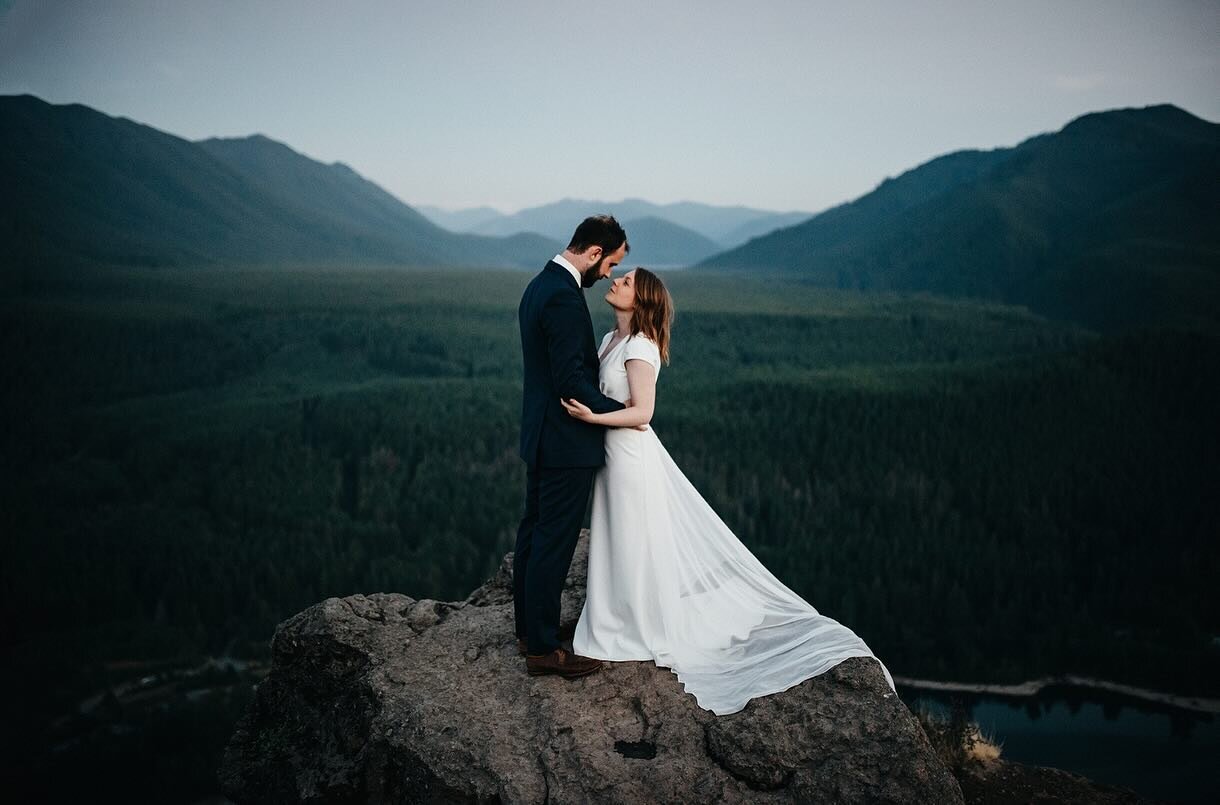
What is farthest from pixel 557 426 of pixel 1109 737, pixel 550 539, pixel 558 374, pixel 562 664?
pixel 1109 737

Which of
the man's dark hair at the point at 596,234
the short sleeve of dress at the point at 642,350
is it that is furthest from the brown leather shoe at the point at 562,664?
the man's dark hair at the point at 596,234

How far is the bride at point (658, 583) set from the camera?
732cm

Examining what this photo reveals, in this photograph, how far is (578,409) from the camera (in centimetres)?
699

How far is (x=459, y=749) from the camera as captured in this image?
7.03 meters

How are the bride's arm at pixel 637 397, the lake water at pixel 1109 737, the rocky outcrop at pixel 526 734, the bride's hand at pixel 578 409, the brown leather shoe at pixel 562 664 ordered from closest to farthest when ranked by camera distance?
the rocky outcrop at pixel 526 734 → the bride's hand at pixel 578 409 → the bride's arm at pixel 637 397 → the brown leather shoe at pixel 562 664 → the lake water at pixel 1109 737

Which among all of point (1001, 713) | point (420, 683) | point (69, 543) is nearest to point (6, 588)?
point (69, 543)

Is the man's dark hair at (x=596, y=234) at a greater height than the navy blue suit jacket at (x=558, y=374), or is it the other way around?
the man's dark hair at (x=596, y=234)

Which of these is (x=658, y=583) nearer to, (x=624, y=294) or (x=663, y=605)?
(x=663, y=605)

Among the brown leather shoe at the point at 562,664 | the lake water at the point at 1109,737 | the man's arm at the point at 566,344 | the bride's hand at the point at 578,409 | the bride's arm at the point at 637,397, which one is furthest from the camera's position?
the lake water at the point at 1109,737

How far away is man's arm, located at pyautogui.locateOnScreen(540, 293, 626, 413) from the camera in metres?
6.87

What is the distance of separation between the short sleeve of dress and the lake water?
25427 mm

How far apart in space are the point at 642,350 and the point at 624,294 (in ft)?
1.58

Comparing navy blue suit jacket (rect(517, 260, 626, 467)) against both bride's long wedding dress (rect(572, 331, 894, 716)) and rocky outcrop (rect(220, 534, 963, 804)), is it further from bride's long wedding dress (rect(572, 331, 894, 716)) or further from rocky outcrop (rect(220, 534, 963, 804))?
rocky outcrop (rect(220, 534, 963, 804))

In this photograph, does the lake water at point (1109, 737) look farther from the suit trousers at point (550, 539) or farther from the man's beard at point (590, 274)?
the man's beard at point (590, 274)
